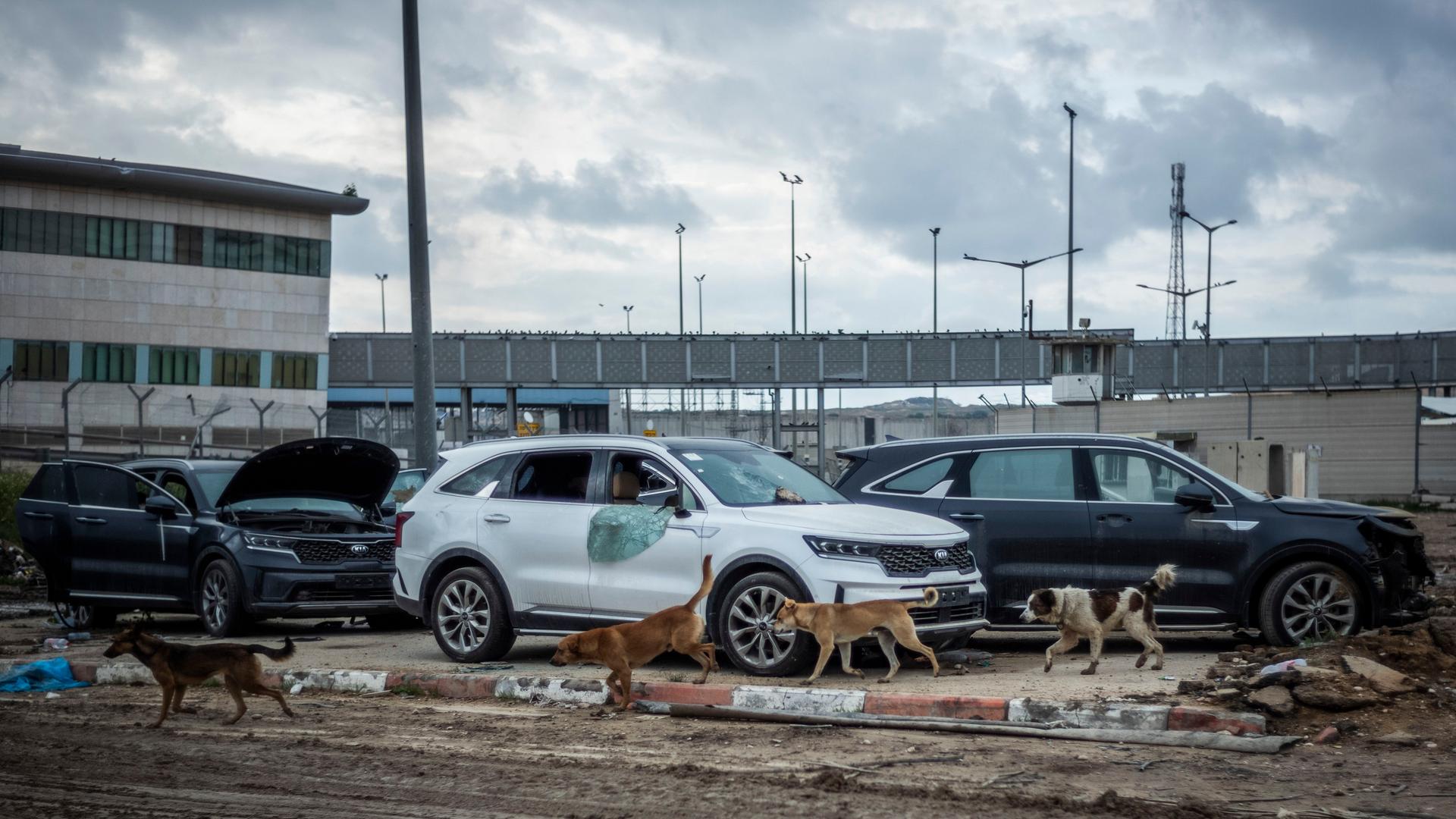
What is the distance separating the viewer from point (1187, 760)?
6.60m

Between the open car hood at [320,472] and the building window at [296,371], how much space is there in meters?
43.0

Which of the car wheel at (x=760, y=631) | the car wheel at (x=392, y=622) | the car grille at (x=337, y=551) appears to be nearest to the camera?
the car wheel at (x=760, y=631)

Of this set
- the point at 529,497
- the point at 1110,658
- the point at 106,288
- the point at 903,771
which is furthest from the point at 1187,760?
the point at 106,288

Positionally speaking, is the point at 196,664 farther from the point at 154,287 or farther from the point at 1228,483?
the point at 154,287

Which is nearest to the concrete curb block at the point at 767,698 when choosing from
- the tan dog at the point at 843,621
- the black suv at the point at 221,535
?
the tan dog at the point at 843,621

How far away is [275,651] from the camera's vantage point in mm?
8266

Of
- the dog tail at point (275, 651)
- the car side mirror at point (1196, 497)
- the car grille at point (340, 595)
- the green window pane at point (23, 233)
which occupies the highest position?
the green window pane at point (23, 233)

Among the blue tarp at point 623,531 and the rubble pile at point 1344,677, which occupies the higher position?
the blue tarp at point 623,531

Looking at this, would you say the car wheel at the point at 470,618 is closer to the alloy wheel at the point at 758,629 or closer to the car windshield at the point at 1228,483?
the alloy wheel at the point at 758,629

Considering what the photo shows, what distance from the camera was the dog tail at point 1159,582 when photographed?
369 inches

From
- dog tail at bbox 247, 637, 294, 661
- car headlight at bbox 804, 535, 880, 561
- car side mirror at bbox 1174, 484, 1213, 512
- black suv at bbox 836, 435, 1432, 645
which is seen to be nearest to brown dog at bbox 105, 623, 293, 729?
dog tail at bbox 247, 637, 294, 661

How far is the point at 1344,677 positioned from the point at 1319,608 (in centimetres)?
263

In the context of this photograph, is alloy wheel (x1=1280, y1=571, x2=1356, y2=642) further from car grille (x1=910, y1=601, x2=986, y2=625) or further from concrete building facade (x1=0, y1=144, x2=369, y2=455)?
concrete building facade (x1=0, y1=144, x2=369, y2=455)

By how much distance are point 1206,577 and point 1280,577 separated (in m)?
0.52
